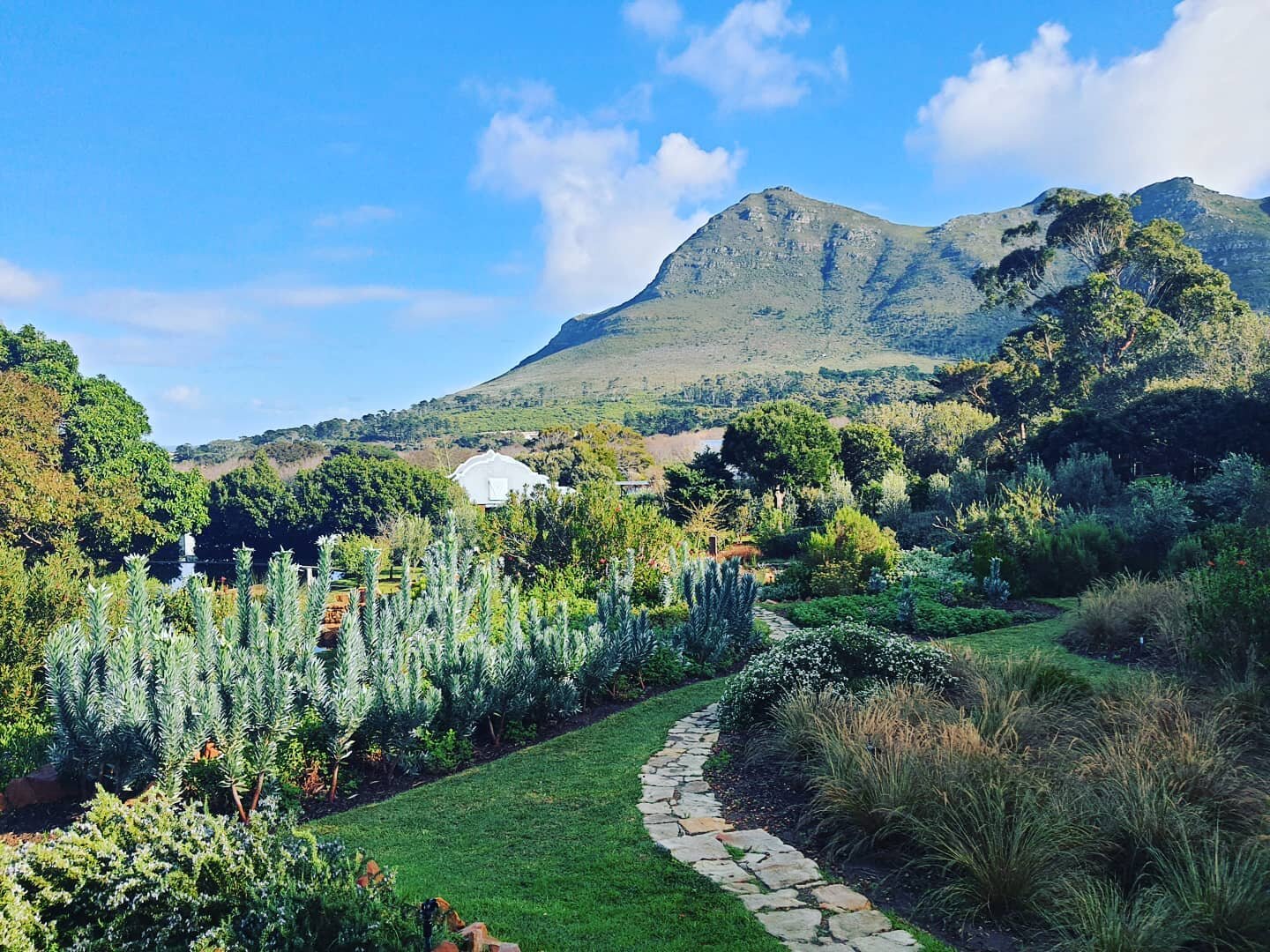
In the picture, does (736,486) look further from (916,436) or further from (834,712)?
(834,712)

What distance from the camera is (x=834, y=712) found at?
206 inches

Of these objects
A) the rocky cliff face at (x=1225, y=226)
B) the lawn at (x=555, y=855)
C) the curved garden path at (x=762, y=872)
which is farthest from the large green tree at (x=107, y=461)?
the rocky cliff face at (x=1225, y=226)

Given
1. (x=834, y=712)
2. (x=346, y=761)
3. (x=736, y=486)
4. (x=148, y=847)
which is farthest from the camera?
(x=736, y=486)

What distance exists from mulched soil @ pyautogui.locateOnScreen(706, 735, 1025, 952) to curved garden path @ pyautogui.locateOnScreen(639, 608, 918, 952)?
10 centimetres

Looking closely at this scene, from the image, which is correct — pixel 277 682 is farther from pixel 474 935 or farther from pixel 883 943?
A: pixel 883 943

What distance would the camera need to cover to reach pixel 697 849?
417 centimetres

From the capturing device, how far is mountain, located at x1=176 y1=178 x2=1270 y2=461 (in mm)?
62875

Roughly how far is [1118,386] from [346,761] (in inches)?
1147

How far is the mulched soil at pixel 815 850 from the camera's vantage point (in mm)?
3322

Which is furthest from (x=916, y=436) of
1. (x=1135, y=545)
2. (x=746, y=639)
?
(x=746, y=639)

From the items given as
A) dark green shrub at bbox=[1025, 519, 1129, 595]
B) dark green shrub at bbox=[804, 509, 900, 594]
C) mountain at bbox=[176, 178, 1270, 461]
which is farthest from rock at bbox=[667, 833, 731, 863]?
mountain at bbox=[176, 178, 1270, 461]

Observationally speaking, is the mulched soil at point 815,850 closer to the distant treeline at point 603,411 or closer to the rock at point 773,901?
the rock at point 773,901

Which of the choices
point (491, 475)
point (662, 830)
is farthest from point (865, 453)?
point (491, 475)

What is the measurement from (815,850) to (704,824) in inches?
26.0
